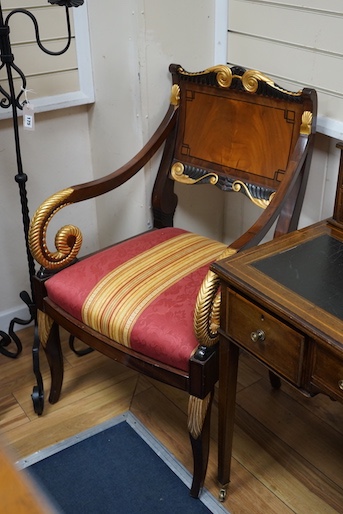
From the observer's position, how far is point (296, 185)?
1727mm

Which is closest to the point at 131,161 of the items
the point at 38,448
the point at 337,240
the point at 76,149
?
the point at 76,149

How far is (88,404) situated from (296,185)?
944 mm

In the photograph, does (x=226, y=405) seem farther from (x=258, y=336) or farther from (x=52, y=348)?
(x=52, y=348)

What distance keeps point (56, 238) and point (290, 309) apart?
0.78 m

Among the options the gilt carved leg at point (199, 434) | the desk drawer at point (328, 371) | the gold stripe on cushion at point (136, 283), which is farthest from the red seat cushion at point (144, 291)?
the desk drawer at point (328, 371)

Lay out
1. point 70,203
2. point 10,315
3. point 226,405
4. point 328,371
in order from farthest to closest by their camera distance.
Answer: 1. point 10,315
2. point 70,203
3. point 226,405
4. point 328,371

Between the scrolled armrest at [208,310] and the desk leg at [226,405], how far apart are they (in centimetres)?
4

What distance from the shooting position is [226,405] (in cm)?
158

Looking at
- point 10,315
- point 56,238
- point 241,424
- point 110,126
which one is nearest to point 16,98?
point 110,126

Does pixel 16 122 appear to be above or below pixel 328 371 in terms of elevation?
above

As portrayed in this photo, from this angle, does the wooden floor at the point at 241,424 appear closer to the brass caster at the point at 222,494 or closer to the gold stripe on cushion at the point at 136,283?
the brass caster at the point at 222,494

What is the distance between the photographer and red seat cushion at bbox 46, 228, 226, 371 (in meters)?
1.57

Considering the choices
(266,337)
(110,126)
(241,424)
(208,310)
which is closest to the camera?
(266,337)

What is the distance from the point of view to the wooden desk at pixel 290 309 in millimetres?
1237
